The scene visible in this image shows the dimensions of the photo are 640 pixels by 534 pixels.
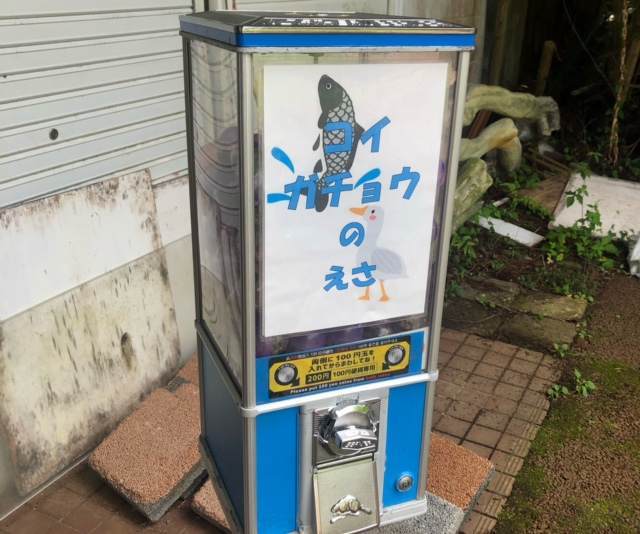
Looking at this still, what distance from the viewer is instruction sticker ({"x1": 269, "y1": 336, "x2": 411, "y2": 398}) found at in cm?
235

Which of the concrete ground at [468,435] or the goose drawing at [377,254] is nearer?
the goose drawing at [377,254]

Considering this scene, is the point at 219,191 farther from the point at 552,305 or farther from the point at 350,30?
the point at 552,305

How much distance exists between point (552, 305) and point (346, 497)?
3953mm

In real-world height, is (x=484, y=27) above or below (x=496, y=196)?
above

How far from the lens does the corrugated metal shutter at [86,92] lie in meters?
3.42

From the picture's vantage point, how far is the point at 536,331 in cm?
556

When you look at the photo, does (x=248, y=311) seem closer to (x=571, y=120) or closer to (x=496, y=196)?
(x=496, y=196)

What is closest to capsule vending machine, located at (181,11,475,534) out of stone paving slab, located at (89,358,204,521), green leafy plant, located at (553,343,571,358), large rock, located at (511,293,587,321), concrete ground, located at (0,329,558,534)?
stone paving slab, located at (89,358,204,521)

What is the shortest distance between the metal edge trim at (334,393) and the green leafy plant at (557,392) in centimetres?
253

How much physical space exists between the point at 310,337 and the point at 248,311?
27cm

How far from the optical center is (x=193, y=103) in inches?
103

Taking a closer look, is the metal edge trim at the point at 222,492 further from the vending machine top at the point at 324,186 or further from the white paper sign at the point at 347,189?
the white paper sign at the point at 347,189

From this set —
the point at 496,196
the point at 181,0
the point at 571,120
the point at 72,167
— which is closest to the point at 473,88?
the point at 496,196

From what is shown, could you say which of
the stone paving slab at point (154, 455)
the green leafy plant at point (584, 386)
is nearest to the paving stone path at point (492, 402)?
the green leafy plant at point (584, 386)
